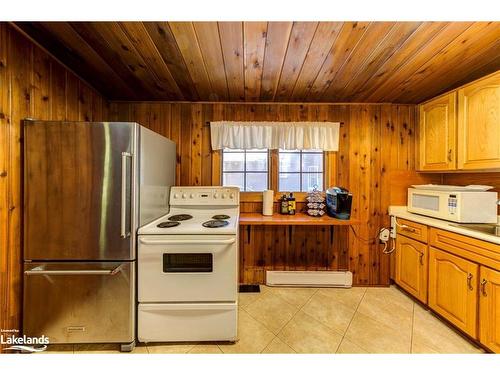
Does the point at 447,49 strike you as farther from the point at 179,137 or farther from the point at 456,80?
the point at 179,137

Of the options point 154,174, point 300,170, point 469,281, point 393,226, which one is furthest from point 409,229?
point 154,174

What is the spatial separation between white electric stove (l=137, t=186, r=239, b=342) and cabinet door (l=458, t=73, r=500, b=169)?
2.10 metres

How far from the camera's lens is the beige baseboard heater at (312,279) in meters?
2.39

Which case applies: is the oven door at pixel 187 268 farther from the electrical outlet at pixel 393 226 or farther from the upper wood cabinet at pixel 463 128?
the upper wood cabinet at pixel 463 128

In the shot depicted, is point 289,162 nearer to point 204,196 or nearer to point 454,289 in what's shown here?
point 204,196

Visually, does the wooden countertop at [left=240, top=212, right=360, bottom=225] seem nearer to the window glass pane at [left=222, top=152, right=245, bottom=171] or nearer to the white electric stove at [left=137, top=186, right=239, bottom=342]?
the white electric stove at [left=137, top=186, right=239, bottom=342]

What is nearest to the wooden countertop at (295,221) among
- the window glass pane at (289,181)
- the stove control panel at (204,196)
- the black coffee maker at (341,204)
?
the black coffee maker at (341,204)

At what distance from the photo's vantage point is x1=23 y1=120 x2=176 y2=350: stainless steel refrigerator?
4.60 ft

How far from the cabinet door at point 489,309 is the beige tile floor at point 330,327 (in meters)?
A: 0.16

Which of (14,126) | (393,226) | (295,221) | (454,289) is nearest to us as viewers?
(14,126)

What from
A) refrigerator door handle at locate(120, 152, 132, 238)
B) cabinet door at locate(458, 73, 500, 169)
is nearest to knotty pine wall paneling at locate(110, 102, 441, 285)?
cabinet door at locate(458, 73, 500, 169)

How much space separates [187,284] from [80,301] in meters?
0.72

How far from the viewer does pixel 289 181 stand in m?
2.54
